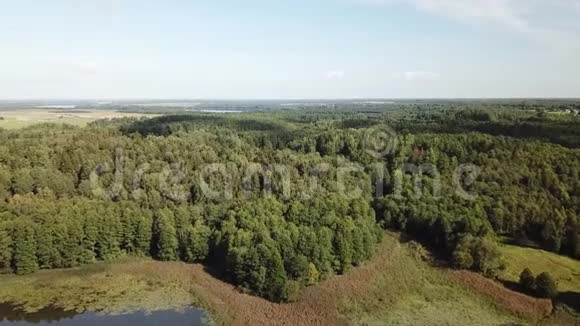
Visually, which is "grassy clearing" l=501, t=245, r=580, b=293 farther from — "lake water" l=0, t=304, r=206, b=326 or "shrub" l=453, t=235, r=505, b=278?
"lake water" l=0, t=304, r=206, b=326

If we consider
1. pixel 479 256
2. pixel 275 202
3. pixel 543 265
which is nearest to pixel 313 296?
pixel 275 202

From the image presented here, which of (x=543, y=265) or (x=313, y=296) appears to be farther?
(x=543, y=265)

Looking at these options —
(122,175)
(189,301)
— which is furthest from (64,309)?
(122,175)

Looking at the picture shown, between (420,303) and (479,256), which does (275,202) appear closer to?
A: (420,303)

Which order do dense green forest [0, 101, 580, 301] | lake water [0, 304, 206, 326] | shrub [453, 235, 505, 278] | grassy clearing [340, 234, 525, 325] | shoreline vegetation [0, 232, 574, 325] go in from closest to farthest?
lake water [0, 304, 206, 326] → grassy clearing [340, 234, 525, 325] → shoreline vegetation [0, 232, 574, 325] → shrub [453, 235, 505, 278] → dense green forest [0, 101, 580, 301]

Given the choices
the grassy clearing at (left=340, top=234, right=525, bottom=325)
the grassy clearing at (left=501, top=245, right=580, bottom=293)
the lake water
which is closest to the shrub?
the grassy clearing at (left=501, top=245, right=580, bottom=293)

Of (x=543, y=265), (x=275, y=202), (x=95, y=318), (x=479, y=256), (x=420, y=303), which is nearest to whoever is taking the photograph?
(x=95, y=318)

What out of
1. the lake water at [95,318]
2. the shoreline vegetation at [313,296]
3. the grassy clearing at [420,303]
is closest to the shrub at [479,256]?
the shoreline vegetation at [313,296]
